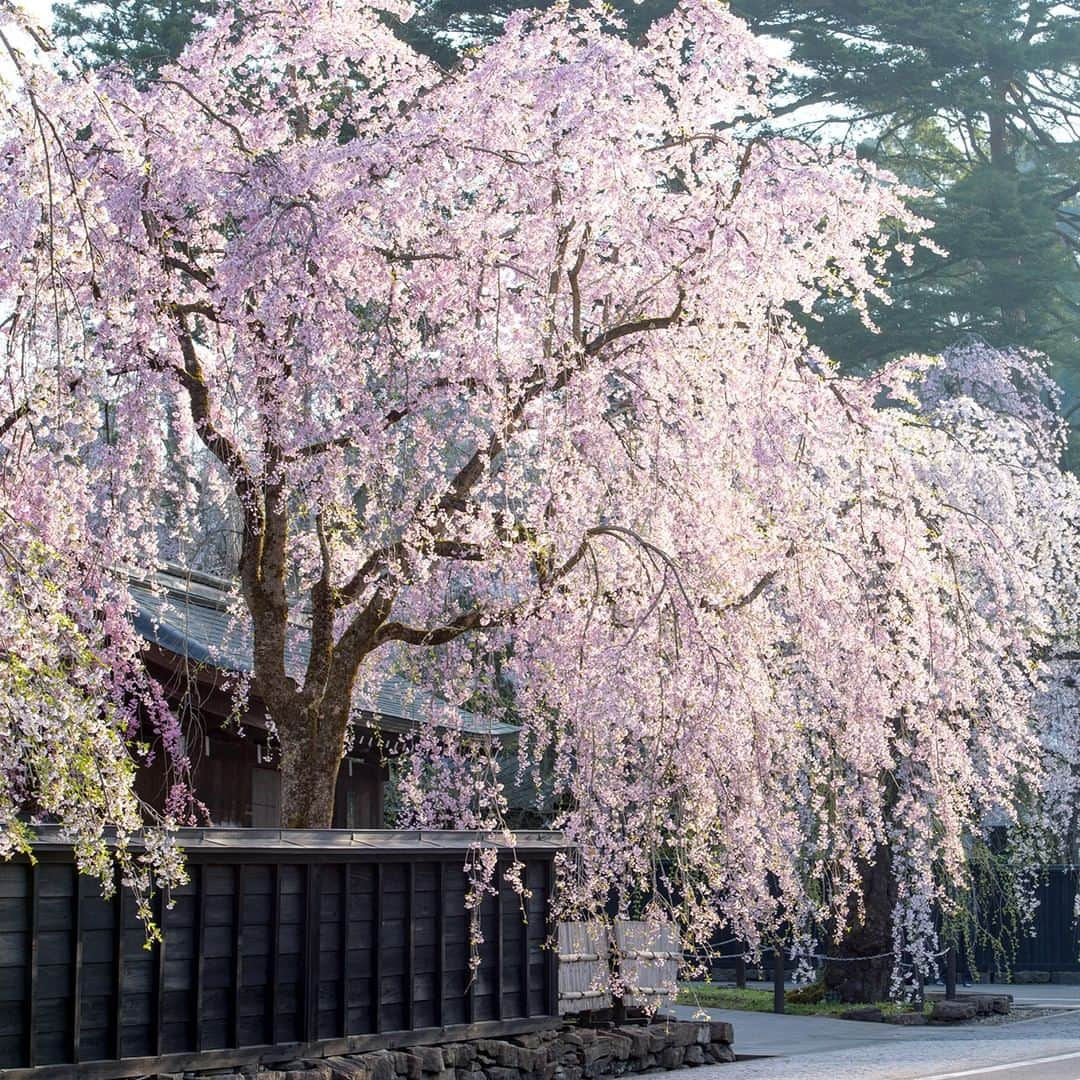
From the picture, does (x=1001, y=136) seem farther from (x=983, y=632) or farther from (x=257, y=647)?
(x=257, y=647)

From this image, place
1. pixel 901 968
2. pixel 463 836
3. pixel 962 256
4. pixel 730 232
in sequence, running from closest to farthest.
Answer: pixel 730 232, pixel 463 836, pixel 901 968, pixel 962 256

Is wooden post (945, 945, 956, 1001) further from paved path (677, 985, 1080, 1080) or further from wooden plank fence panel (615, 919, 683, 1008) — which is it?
wooden plank fence panel (615, 919, 683, 1008)

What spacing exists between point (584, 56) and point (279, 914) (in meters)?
6.50

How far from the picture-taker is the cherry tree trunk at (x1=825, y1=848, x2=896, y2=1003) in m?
20.6

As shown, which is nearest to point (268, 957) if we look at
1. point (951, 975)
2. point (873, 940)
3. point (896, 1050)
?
point (896, 1050)

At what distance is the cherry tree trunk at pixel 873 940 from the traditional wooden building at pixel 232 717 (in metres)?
6.19

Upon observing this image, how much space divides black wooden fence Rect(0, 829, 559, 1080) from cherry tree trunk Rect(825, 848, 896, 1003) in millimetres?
7606

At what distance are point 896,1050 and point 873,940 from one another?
188 inches

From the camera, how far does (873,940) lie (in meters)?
20.6

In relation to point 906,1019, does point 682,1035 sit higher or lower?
higher

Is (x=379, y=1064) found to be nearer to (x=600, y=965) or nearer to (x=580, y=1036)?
(x=580, y=1036)

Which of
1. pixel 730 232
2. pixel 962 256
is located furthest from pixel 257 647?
pixel 962 256

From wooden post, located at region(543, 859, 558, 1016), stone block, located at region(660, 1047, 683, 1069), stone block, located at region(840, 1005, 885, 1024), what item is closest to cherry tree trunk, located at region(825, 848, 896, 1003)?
stone block, located at region(840, 1005, 885, 1024)

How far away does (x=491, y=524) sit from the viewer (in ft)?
37.9
